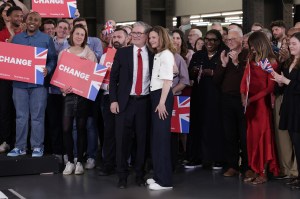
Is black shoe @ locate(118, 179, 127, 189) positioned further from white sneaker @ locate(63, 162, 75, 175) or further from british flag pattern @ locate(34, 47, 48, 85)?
british flag pattern @ locate(34, 47, 48, 85)

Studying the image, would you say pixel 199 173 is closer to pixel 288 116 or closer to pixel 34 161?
pixel 288 116

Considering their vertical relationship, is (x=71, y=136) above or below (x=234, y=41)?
below

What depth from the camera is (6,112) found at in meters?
7.65

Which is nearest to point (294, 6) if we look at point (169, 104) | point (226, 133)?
point (226, 133)

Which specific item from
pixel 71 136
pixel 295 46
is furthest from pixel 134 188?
pixel 295 46

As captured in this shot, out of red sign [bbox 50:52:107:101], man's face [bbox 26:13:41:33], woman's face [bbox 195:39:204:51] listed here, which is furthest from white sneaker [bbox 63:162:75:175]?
woman's face [bbox 195:39:204:51]

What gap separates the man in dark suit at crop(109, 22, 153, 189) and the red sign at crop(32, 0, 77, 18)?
7.05 feet

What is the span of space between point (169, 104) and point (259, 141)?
1194 millimetres

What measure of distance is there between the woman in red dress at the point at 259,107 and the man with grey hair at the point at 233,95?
139 mm

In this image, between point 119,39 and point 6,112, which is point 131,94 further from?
point 6,112

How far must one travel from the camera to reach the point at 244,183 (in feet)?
22.1

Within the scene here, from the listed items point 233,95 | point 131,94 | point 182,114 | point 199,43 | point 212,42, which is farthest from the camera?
point 199,43

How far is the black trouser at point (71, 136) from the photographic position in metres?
7.11

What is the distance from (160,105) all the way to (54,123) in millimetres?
1925
